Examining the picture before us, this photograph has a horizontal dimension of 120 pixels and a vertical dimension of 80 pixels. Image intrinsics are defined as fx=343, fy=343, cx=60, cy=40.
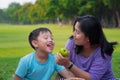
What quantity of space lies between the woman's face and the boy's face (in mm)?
251

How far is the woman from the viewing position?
3.28 metres

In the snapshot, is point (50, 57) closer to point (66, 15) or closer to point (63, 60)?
point (63, 60)

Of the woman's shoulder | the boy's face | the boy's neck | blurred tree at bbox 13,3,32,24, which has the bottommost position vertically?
blurred tree at bbox 13,3,32,24

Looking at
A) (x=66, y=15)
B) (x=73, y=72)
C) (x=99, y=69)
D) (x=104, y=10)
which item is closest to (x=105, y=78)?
(x=99, y=69)

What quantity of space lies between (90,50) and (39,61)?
0.54 m

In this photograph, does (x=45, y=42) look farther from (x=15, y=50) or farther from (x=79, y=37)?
(x=15, y=50)

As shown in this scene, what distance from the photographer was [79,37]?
3291 millimetres

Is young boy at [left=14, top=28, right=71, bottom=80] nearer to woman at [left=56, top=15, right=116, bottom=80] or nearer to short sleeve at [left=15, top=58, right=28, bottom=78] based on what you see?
short sleeve at [left=15, top=58, right=28, bottom=78]

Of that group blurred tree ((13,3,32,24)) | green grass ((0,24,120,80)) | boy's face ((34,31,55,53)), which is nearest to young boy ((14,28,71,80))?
boy's face ((34,31,55,53))

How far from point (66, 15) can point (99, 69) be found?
189 feet

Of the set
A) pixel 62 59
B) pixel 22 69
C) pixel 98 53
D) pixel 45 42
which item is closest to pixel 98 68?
pixel 98 53

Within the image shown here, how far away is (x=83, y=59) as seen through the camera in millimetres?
3428

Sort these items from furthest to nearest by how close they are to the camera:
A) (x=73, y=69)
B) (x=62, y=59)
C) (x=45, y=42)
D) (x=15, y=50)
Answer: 1. (x=15, y=50)
2. (x=45, y=42)
3. (x=73, y=69)
4. (x=62, y=59)

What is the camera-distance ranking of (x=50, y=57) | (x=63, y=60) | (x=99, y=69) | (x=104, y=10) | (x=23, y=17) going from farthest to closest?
(x=23, y=17), (x=104, y=10), (x=50, y=57), (x=99, y=69), (x=63, y=60)
